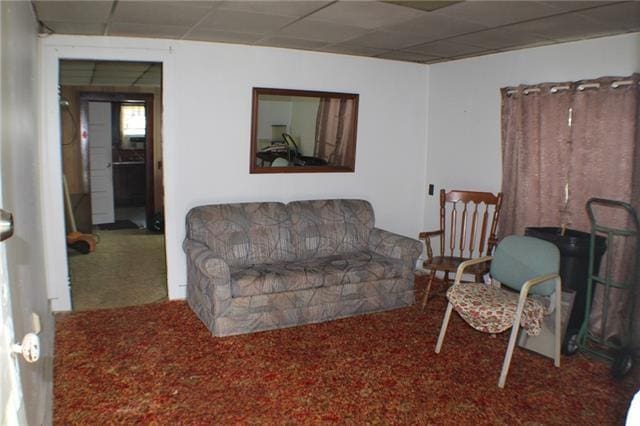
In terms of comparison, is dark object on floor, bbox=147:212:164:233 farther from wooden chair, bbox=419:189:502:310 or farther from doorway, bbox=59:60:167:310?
wooden chair, bbox=419:189:502:310

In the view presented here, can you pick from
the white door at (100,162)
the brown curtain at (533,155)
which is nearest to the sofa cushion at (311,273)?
the brown curtain at (533,155)

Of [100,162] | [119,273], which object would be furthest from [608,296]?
[100,162]

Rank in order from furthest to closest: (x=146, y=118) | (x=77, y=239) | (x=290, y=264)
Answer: (x=146, y=118), (x=77, y=239), (x=290, y=264)

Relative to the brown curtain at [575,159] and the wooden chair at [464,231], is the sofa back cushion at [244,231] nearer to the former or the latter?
the wooden chair at [464,231]

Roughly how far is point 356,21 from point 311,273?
1853 mm

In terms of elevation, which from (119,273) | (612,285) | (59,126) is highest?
(59,126)

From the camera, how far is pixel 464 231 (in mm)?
4816

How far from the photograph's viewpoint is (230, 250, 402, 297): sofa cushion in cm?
356

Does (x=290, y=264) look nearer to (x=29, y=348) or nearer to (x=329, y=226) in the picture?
(x=329, y=226)

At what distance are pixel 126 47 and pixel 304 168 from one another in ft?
6.03

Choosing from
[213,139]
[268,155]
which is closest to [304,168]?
[268,155]

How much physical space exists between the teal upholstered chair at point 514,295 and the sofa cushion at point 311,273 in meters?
0.84

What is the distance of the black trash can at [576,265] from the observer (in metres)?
3.38

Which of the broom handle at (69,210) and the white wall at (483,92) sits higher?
the white wall at (483,92)
